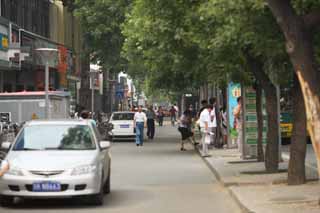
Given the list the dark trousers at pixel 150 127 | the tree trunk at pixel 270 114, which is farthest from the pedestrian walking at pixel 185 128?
the tree trunk at pixel 270 114

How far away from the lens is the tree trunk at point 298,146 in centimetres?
1390

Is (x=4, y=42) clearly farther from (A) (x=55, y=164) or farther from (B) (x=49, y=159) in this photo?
(A) (x=55, y=164)

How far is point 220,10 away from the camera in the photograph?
12.0 meters

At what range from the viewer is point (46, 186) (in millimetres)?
11727

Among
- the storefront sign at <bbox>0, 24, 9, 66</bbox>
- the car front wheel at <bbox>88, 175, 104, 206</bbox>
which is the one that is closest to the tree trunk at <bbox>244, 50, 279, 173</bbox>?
the car front wheel at <bbox>88, 175, 104, 206</bbox>

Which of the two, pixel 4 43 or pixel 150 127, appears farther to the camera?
pixel 150 127

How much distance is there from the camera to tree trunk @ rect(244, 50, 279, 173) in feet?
53.5

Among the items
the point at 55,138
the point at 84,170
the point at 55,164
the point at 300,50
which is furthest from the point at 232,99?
the point at 300,50

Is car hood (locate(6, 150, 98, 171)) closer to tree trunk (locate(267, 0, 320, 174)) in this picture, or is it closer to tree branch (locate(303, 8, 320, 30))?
tree trunk (locate(267, 0, 320, 174))

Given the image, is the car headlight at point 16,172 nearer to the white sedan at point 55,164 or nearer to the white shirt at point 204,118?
the white sedan at point 55,164

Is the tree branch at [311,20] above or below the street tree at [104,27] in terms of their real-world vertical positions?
below

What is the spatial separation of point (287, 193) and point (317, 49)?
8.70ft

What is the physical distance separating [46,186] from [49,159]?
513 millimetres

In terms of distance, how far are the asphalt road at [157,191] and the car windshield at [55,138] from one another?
1.00 m
